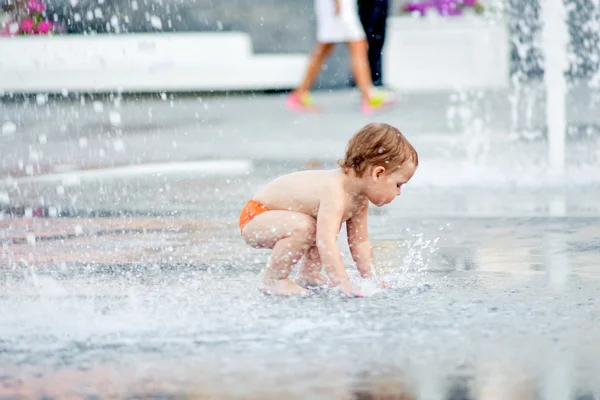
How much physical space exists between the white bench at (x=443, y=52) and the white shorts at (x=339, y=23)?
3305 mm

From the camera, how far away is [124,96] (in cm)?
1645

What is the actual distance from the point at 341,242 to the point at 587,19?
12170mm

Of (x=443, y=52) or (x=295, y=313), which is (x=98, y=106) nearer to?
(x=443, y=52)

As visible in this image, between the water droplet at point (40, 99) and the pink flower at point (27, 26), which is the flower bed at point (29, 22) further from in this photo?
the water droplet at point (40, 99)

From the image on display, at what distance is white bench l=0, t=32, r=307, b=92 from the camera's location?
16734mm

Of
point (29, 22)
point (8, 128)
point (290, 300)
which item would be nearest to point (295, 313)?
point (290, 300)

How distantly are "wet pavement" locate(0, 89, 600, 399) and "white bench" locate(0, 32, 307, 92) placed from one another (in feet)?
22.4

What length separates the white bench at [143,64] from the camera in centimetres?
1673

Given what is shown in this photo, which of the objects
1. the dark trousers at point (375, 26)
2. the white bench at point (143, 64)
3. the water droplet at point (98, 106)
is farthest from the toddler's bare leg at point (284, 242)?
the white bench at point (143, 64)

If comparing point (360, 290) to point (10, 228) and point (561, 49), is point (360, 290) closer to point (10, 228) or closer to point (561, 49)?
point (10, 228)

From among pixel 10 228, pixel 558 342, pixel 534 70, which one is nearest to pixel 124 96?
pixel 534 70

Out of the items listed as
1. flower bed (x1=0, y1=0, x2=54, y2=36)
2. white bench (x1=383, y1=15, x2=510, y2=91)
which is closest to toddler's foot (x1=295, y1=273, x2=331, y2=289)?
white bench (x1=383, y1=15, x2=510, y2=91)

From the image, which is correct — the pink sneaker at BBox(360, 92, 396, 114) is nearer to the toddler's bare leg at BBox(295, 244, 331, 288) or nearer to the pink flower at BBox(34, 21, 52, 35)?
the pink flower at BBox(34, 21, 52, 35)

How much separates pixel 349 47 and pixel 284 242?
8.49 meters
